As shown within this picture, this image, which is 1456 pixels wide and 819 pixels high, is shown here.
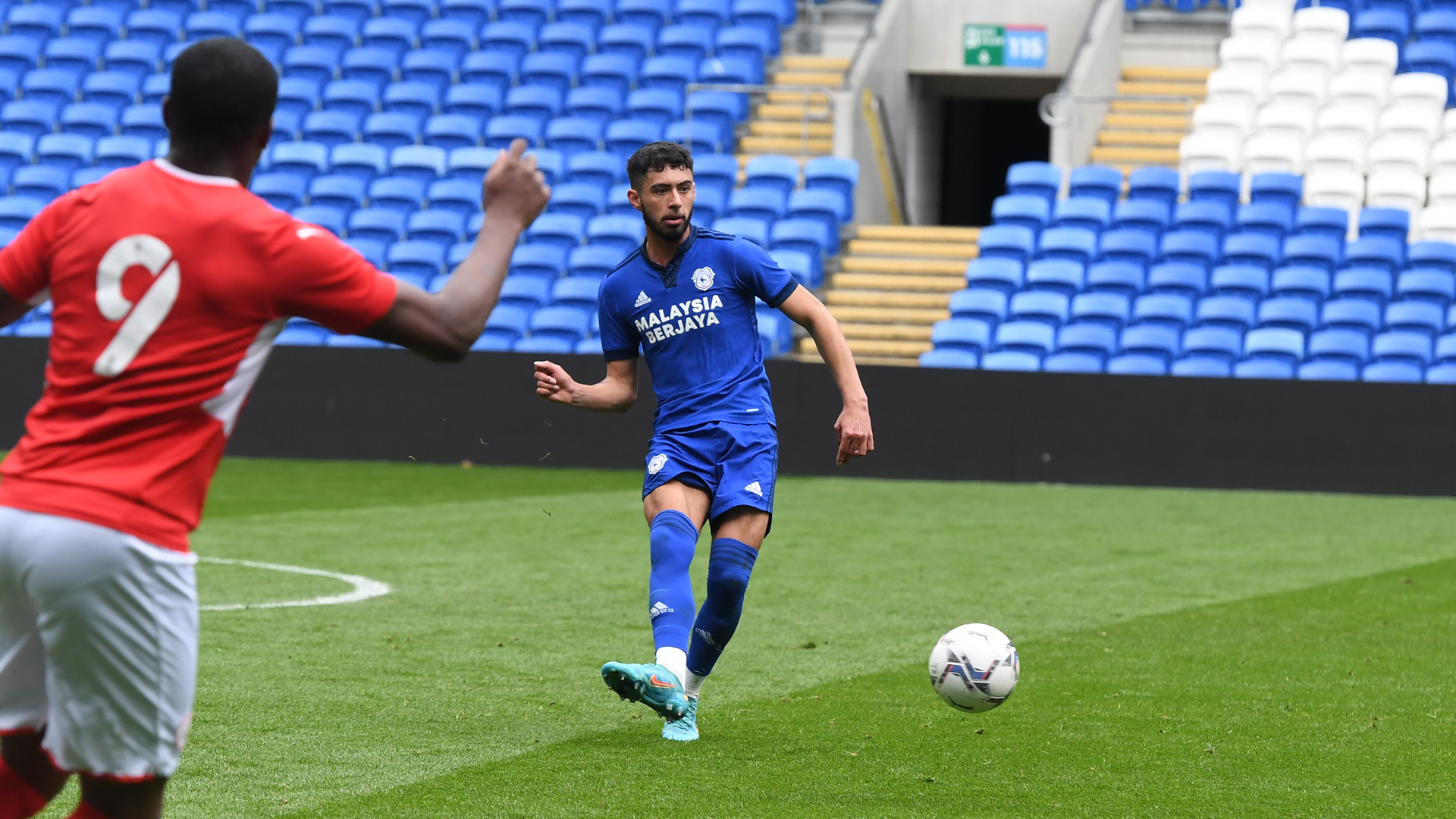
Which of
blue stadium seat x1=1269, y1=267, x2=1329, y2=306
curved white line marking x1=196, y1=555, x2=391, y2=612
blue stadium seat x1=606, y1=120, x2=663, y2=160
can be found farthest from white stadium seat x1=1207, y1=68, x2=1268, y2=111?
curved white line marking x1=196, y1=555, x2=391, y2=612

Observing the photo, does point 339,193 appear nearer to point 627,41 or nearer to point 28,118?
point 627,41

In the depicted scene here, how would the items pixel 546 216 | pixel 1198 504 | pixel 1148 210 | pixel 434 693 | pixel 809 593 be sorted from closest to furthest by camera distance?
pixel 434 693 → pixel 809 593 → pixel 1198 504 → pixel 1148 210 → pixel 546 216

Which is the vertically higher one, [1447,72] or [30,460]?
Result: [30,460]

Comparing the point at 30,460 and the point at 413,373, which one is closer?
the point at 30,460

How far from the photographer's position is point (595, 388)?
648 centimetres

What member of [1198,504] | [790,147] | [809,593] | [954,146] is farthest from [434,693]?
[954,146]

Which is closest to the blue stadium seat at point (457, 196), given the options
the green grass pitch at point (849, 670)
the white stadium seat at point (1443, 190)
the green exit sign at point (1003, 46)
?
the green exit sign at point (1003, 46)

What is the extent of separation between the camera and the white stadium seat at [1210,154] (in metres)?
20.0

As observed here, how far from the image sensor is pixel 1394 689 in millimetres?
7336

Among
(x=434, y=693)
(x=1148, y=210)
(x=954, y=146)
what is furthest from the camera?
(x=954, y=146)

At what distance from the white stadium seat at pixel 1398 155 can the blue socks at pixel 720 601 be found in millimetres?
14783

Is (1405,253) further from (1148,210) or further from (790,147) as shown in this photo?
(790,147)

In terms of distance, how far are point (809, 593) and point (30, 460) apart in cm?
719

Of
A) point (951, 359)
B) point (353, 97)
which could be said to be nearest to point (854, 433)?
point (951, 359)
